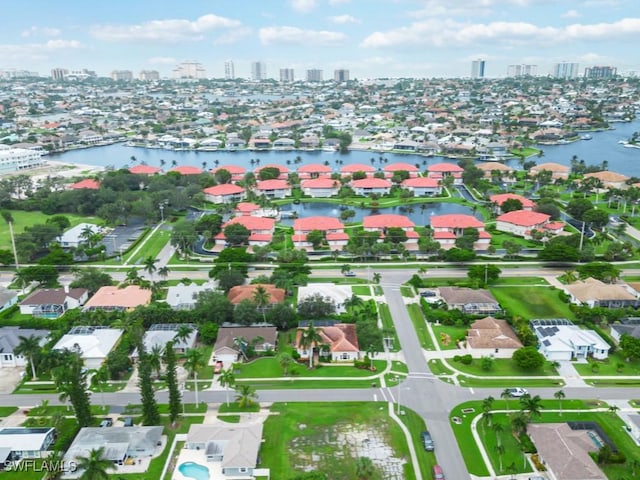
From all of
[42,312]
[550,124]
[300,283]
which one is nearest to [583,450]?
[300,283]

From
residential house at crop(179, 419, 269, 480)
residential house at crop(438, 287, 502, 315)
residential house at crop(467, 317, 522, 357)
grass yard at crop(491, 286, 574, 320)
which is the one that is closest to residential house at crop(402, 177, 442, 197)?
grass yard at crop(491, 286, 574, 320)

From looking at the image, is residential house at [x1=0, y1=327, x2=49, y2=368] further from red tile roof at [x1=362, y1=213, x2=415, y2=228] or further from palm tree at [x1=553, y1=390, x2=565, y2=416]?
red tile roof at [x1=362, y1=213, x2=415, y2=228]

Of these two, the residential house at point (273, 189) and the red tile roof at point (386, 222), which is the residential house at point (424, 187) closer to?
the residential house at point (273, 189)

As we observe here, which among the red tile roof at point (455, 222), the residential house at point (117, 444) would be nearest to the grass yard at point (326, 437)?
the residential house at point (117, 444)

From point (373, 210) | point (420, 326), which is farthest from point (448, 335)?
point (373, 210)

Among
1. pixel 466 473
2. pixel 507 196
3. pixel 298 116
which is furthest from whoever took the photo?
pixel 298 116

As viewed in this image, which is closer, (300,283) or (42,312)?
Result: (42,312)

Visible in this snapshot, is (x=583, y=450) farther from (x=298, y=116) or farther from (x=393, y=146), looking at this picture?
(x=298, y=116)
